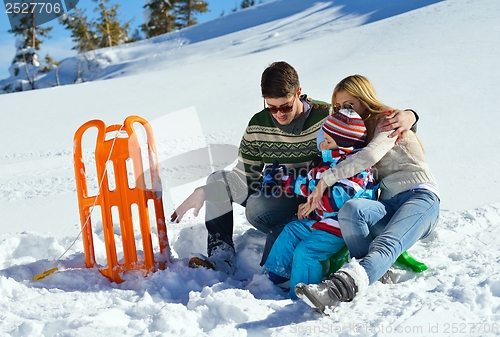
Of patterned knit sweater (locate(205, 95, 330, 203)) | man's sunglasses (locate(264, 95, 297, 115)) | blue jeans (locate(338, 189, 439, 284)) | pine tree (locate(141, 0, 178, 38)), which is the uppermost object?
pine tree (locate(141, 0, 178, 38))

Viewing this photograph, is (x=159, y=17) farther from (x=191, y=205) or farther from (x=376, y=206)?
(x=376, y=206)

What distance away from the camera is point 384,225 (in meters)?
2.26

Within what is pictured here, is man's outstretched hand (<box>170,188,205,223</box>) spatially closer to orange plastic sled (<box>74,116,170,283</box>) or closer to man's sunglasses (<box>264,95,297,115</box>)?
orange plastic sled (<box>74,116,170,283</box>)

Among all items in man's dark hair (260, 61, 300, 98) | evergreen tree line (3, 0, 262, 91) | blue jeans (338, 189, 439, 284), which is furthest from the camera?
evergreen tree line (3, 0, 262, 91)

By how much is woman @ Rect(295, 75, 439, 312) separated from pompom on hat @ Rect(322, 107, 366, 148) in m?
0.08

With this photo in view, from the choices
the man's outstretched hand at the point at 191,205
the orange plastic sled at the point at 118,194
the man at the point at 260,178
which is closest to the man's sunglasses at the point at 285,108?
the man at the point at 260,178

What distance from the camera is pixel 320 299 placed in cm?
180

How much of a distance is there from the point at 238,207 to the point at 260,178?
904 millimetres

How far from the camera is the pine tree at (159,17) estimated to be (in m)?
29.1

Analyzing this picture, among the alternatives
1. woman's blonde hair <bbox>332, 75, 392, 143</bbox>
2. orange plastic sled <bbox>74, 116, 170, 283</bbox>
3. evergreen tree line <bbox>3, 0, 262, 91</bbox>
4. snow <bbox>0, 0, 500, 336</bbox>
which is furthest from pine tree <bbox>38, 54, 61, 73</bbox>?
Answer: woman's blonde hair <bbox>332, 75, 392, 143</bbox>

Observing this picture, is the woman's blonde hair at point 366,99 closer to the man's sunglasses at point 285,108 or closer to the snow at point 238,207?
the man's sunglasses at point 285,108

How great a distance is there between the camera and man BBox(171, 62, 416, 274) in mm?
2568

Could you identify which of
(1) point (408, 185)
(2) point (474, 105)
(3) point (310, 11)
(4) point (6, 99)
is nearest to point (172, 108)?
(4) point (6, 99)

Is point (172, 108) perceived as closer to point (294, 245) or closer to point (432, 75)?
point (432, 75)
